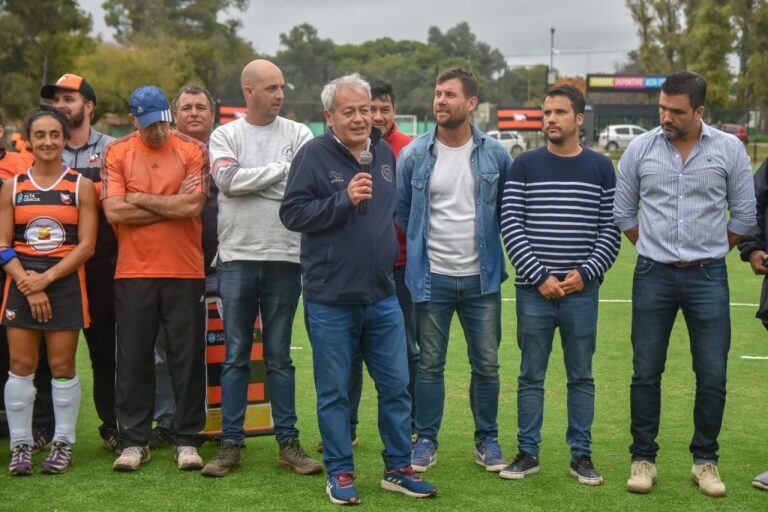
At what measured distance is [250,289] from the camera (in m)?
5.70

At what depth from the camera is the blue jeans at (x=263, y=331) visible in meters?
5.69

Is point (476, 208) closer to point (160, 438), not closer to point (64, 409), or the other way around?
point (160, 438)

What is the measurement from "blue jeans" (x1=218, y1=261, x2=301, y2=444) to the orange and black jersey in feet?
2.77

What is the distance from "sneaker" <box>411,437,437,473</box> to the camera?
18.9 feet

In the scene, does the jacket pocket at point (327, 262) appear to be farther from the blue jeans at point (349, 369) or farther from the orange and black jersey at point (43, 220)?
the orange and black jersey at point (43, 220)

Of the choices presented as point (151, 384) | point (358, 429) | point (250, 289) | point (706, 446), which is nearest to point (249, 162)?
point (250, 289)

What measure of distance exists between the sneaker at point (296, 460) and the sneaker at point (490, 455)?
886 mm

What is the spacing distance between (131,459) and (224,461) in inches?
20.2

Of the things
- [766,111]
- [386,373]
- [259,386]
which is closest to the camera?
[386,373]

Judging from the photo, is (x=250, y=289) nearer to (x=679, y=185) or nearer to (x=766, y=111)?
(x=679, y=185)

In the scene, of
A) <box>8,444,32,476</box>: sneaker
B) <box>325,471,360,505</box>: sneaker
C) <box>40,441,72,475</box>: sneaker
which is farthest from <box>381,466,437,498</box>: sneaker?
<box>8,444,32,476</box>: sneaker

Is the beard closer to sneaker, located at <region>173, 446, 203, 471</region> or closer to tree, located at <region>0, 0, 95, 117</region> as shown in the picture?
sneaker, located at <region>173, 446, 203, 471</region>

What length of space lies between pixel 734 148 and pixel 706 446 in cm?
153

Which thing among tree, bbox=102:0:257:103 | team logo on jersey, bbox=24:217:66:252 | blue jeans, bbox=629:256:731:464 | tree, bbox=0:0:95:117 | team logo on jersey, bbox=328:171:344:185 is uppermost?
tree, bbox=102:0:257:103
